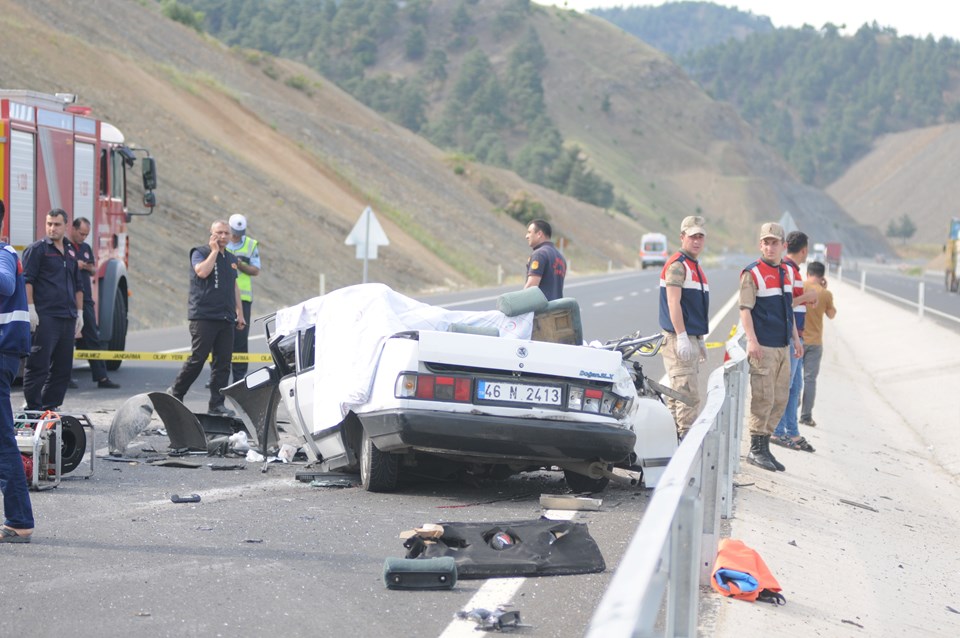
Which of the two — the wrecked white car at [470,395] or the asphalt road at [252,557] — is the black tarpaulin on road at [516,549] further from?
the wrecked white car at [470,395]

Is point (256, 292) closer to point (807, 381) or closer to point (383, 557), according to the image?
point (807, 381)

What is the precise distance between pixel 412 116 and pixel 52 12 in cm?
9482

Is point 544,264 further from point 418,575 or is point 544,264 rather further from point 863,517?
point 418,575

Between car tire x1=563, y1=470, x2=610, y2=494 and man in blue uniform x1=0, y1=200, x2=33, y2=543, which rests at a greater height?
man in blue uniform x1=0, y1=200, x2=33, y2=543

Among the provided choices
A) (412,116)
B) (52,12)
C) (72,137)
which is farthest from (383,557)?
(412,116)

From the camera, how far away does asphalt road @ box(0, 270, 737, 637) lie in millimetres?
5570

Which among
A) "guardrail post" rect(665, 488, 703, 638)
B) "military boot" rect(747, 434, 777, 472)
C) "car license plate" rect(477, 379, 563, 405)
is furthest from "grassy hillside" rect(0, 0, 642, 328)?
"guardrail post" rect(665, 488, 703, 638)

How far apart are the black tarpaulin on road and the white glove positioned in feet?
8.92

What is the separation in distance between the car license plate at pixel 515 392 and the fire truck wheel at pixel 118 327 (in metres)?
9.22

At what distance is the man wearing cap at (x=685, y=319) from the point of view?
9.57 m

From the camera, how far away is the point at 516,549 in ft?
22.1

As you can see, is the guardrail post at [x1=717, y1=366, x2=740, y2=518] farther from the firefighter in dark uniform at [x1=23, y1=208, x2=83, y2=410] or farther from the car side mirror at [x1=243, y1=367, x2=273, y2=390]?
the firefighter in dark uniform at [x1=23, y1=208, x2=83, y2=410]

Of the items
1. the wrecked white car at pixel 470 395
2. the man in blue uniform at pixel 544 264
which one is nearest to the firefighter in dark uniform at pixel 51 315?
the wrecked white car at pixel 470 395

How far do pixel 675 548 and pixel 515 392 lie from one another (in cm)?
402
